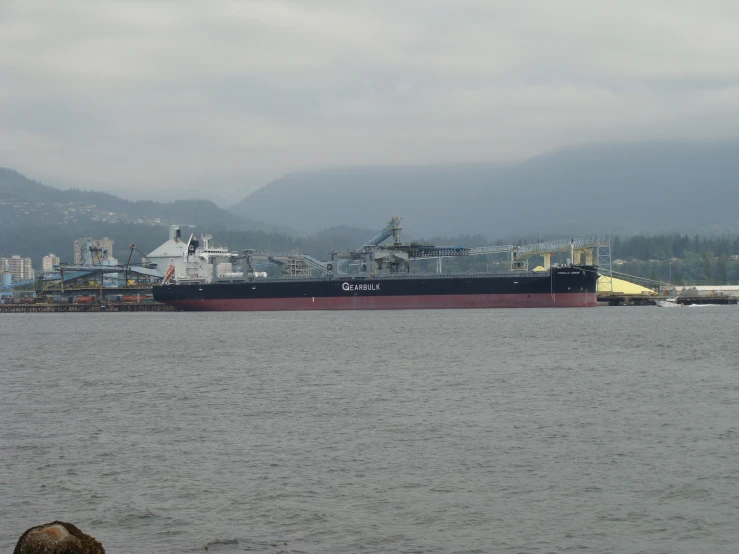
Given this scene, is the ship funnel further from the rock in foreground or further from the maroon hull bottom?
the rock in foreground

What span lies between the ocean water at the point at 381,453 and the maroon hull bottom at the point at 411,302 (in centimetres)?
3732

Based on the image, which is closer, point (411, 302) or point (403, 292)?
point (403, 292)

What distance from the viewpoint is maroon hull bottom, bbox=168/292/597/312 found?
238 ft

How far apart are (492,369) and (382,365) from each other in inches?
→ 165

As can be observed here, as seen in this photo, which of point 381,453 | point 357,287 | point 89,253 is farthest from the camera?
point 89,253

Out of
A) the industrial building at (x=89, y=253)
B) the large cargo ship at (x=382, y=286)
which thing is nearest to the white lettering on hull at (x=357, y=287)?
the large cargo ship at (x=382, y=286)

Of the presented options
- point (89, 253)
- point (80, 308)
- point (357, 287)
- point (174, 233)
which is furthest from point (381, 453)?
point (89, 253)

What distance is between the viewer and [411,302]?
75.1 meters

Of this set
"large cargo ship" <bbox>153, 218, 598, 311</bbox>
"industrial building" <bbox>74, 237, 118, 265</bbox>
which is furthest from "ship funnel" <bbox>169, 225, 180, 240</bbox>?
"industrial building" <bbox>74, 237, 118, 265</bbox>

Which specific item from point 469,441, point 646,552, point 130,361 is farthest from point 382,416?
point 130,361

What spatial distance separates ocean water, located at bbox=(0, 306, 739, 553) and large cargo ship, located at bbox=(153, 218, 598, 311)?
37552 millimetres

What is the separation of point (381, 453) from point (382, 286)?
2247 inches

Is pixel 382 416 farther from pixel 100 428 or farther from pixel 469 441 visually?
pixel 100 428

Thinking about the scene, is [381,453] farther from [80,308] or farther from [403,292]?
[80,308]
